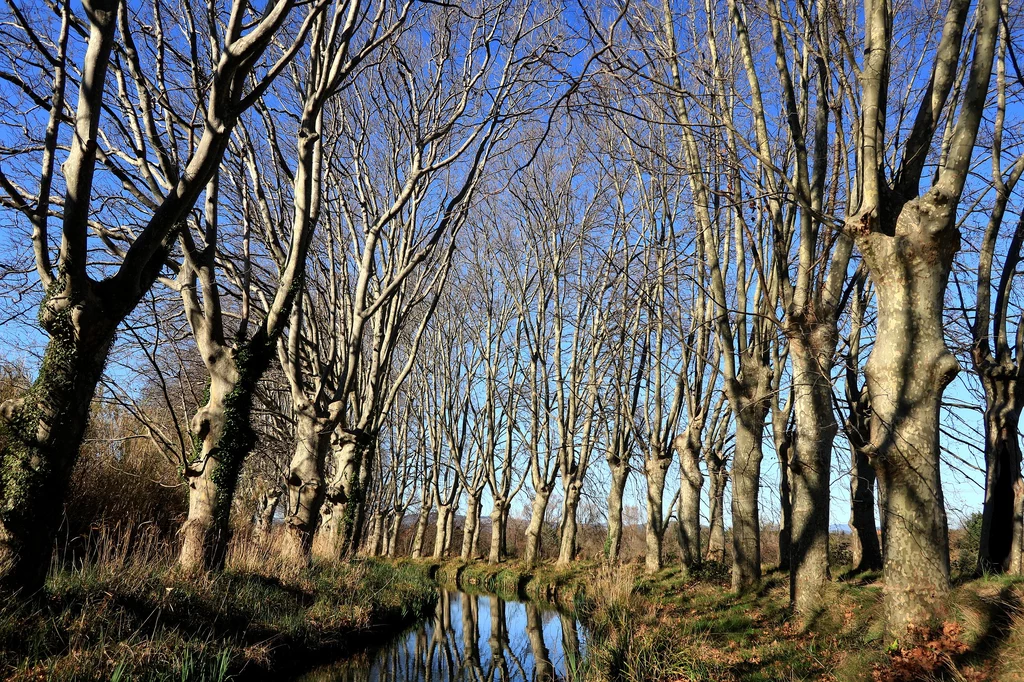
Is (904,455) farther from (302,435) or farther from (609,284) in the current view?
(609,284)

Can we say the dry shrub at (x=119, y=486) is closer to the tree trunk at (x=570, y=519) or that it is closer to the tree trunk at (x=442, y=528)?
the tree trunk at (x=570, y=519)

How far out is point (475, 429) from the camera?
22594mm

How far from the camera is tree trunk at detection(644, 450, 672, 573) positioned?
14.0m

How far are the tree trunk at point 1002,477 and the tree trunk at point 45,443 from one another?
9.44 metres

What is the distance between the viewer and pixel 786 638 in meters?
6.25

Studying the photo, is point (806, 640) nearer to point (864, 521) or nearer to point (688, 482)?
point (864, 521)

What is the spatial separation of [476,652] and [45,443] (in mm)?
5755

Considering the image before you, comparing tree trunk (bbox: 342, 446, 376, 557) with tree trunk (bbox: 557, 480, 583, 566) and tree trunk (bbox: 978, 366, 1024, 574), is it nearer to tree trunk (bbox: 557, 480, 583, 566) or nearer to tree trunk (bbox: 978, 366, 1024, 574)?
tree trunk (bbox: 557, 480, 583, 566)

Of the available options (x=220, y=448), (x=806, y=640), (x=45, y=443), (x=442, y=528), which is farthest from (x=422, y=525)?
(x=45, y=443)

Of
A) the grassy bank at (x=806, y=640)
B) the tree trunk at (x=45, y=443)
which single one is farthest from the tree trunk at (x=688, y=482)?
the tree trunk at (x=45, y=443)

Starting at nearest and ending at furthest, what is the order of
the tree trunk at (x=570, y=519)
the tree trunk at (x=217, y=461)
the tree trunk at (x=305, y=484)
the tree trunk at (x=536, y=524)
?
the tree trunk at (x=217, y=461), the tree trunk at (x=305, y=484), the tree trunk at (x=570, y=519), the tree trunk at (x=536, y=524)

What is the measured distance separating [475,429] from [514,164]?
445 inches

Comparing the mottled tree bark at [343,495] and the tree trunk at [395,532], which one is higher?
the mottled tree bark at [343,495]

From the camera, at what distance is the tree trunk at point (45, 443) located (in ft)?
15.3
